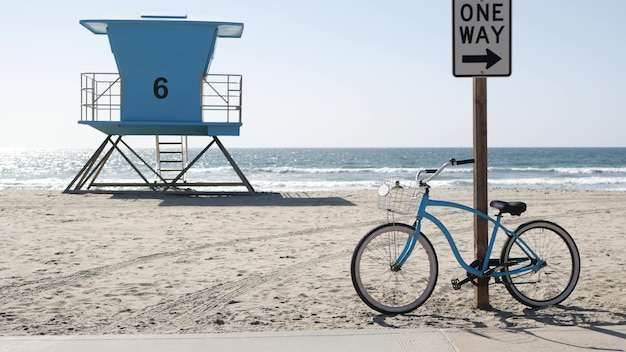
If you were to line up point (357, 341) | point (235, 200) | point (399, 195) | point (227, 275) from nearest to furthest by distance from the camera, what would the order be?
point (357, 341), point (399, 195), point (227, 275), point (235, 200)

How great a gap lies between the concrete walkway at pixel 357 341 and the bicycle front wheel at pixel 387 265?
0.76 metres

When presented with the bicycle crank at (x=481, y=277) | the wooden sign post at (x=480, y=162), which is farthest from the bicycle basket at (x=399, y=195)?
the bicycle crank at (x=481, y=277)

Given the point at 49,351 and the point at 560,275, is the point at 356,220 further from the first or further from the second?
the point at 49,351

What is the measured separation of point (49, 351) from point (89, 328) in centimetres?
88

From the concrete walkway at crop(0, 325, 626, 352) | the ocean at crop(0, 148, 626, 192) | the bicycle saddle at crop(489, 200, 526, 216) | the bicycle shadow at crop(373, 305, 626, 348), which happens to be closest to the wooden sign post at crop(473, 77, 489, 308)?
the bicycle saddle at crop(489, 200, 526, 216)

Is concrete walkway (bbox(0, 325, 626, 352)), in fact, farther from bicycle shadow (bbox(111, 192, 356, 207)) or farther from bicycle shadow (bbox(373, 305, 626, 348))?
bicycle shadow (bbox(111, 192, 356, 207))

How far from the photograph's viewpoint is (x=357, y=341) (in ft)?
14.8

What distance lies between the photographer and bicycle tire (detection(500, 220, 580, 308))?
5668 millimetres

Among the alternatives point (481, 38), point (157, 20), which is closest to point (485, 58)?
point (481, 38)

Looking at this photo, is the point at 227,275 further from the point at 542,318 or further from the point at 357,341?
the point at 542,318

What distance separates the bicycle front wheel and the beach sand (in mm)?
140

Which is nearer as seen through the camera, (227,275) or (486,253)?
(486,253)

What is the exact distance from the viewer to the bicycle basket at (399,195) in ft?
17.2

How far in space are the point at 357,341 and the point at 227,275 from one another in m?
3.13
